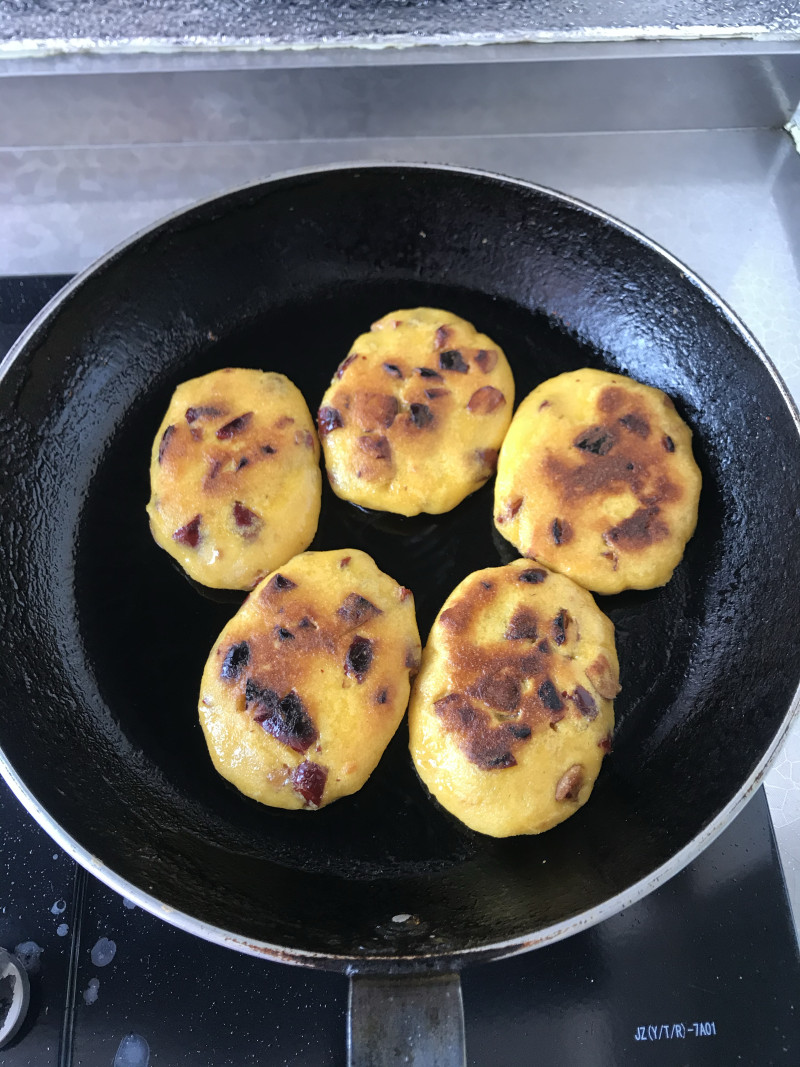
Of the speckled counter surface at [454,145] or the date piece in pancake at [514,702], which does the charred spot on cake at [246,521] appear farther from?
the speckled counter surface at [454,145]

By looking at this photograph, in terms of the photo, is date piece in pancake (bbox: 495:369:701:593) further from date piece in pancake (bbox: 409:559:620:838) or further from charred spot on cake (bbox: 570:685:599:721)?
charred spot on cake (bbox: 570:685:599:721)

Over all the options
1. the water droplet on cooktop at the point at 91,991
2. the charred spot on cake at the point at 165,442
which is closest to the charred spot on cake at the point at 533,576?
the charred spot on cake at the point at 165,442

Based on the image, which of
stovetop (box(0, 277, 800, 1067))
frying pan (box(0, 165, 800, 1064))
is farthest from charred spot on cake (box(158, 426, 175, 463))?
stovetop (box(0, 277, 800, 1067))

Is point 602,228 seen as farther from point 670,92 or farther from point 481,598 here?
point 481,598

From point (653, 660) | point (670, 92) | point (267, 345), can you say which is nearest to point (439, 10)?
point (670, 92)

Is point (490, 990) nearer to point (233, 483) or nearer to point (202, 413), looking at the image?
point (233, 483)

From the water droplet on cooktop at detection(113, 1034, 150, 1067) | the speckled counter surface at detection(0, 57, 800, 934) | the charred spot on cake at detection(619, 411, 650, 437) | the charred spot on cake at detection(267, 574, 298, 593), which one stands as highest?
the speckled counter surface at detection(0, 57, 800, 934)
